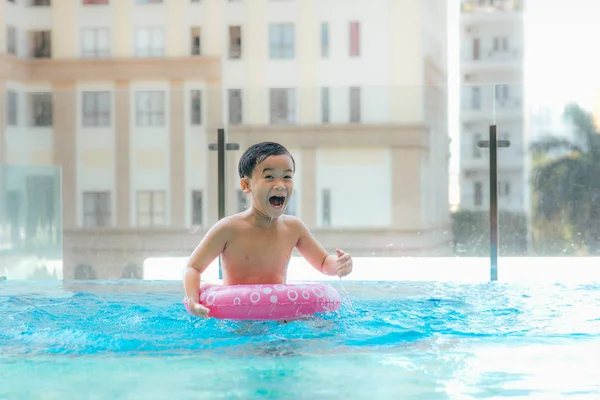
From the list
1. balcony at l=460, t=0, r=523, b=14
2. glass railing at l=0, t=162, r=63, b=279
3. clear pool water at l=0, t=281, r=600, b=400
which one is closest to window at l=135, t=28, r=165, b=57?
balcony at l=460, t=0, r=523, b=14

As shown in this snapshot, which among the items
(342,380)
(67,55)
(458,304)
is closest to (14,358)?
(342,380)

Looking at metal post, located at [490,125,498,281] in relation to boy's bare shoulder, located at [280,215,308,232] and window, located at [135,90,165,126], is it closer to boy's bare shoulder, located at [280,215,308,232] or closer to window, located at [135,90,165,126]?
window, located at [135,90,165,126]

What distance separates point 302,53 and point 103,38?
6140 mm

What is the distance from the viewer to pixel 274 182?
283 cm

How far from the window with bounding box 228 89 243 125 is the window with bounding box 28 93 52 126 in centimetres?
148

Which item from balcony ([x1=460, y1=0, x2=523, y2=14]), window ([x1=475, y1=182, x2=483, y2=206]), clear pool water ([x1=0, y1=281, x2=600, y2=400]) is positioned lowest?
clear pool water ([x1=0, y1=281, x2=600, y2=400])

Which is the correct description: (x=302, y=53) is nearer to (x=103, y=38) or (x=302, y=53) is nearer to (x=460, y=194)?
(x=103, y=38)

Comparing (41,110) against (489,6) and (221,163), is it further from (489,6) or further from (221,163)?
(489,6)

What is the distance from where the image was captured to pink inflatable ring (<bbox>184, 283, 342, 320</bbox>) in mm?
2713

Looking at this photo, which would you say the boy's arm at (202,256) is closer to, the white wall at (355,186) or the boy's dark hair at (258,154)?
the boy's dark hair at (258,154)

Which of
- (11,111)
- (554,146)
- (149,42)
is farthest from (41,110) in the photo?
(149,42)

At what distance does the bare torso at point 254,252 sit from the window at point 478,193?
10.8 feet

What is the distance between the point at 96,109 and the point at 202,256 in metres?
4.10

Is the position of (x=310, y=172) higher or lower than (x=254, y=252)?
higher
